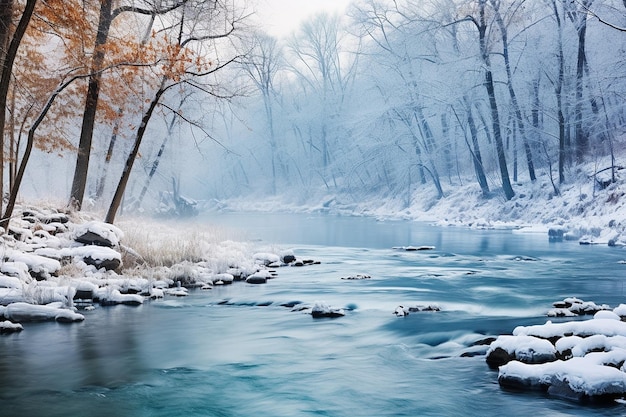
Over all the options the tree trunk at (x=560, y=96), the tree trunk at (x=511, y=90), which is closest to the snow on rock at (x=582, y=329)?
the tree trunk at (x=560, y=96)

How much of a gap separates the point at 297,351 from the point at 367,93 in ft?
144

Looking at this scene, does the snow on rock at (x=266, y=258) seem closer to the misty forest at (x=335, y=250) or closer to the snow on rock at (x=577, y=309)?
the misty forest at (x=335, y=250)

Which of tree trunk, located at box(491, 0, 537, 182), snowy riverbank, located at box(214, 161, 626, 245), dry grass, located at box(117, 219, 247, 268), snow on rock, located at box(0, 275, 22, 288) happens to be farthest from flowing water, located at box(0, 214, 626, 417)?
tree trunk, located at box(491, 0, 537, 182)

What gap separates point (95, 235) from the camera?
43.1 feet

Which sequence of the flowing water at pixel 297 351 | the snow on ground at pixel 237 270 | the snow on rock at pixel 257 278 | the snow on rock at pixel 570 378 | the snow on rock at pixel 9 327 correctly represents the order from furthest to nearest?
1. the snow on rock at pixel 257 278
2. the snow on rock at pixel 9 327
3. the snow on ground at pixel 237 270
4. the flowing water at pixel 297 351
5. the snow on rock at pixel 570 378

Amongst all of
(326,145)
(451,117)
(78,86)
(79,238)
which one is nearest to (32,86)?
(78,86)

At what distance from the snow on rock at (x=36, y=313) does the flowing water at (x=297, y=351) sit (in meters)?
0.29

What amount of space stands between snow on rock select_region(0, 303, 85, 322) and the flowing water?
0.94ft

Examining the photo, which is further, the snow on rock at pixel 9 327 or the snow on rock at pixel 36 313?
the snow on rock at pixel 36 313

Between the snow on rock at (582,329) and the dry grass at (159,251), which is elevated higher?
the dry grass at (159,251)

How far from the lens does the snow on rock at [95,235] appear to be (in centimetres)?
1314

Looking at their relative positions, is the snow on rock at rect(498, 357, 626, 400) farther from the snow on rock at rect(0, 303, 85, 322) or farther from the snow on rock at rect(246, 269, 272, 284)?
the snow on rock at rect(246, 269, 272, 284)

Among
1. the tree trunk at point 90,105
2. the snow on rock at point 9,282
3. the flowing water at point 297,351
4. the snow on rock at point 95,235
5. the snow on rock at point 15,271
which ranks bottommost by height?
the flowing water at point 297,351

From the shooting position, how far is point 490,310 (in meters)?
10.3
